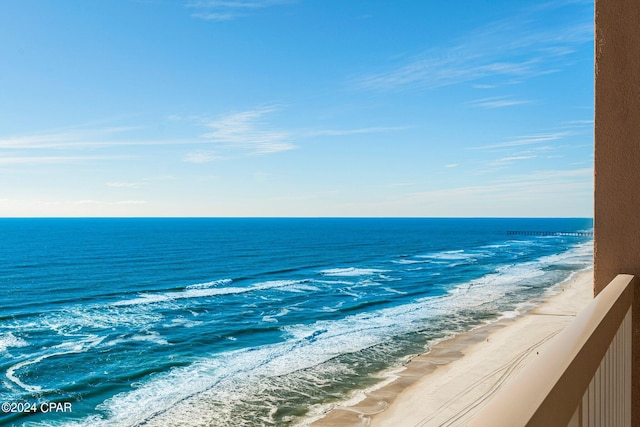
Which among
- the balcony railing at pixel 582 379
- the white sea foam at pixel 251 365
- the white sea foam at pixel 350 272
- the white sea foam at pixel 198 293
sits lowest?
the white sea foam at pixel 251 365

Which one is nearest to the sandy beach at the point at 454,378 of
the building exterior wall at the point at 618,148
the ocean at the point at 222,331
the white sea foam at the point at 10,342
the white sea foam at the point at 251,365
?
the ocean at the point at 222,331

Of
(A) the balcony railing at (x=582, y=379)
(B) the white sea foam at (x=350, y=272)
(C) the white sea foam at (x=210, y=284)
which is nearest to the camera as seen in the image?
(A) the balcony railing at (x=582, y=379)

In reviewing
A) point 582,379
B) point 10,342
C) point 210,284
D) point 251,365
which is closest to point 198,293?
point 210,284

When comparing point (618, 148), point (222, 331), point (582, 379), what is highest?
point (618, 148)

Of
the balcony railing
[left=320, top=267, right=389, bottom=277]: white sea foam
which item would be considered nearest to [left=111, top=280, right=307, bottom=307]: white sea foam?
[left=320, top=267, right=389, bottom=277]: white sea foam

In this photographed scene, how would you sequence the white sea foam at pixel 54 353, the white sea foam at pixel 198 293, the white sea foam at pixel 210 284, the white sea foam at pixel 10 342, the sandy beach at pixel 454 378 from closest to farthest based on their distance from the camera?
1. the sandy beach at pixel 454 378
2. the white sea foam at pixel 54 353
3. the white sea foam at pixel 10 342
4. the white sea foam at pixel 198 293
5. the white sea foam at pixel 210 284

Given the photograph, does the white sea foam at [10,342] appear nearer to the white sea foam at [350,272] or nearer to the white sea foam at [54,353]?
the white sea foam at [54,353]

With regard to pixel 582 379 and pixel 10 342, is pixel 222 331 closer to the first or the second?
pixel 10 342
